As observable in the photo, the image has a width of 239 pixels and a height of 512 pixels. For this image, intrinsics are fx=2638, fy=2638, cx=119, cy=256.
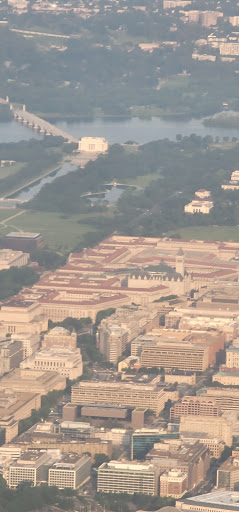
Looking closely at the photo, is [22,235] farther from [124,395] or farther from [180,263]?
[124,395]

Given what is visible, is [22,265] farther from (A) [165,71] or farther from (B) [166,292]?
(A) [165,71]

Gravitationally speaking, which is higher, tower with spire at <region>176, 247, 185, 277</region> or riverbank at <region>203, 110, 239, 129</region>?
tower with spire at <region>176, 247, 185, 277</region>

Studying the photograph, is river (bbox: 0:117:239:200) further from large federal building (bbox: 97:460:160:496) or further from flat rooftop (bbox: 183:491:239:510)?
flat rooftop (bbox: 183:491:239:510)

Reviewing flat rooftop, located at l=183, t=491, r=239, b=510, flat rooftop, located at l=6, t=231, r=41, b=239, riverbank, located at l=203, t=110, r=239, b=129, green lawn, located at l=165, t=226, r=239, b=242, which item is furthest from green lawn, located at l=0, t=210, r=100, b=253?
flat rooftop, located at l=183, t=491, r=239, b=510

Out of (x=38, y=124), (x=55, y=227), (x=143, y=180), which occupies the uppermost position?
(x=55, y=227)

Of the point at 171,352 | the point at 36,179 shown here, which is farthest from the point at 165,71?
the point at 171,352

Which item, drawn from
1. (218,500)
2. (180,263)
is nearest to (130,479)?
(218,500)
